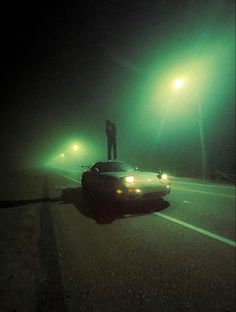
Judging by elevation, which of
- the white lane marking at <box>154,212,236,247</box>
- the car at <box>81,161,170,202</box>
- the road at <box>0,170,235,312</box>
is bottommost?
the road at <box>0,170,235,312</box>

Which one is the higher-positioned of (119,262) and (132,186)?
(132,186)

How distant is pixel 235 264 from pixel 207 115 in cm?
2962

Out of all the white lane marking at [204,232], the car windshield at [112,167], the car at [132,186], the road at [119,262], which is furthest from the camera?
the car windshield at [112,167]

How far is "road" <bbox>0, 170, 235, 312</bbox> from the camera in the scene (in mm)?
2426

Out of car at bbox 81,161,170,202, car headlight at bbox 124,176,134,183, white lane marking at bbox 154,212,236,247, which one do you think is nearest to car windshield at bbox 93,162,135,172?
car at bbox 81,161,170,202

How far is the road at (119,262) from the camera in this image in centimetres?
243

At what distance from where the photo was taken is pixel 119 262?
3.21 meters

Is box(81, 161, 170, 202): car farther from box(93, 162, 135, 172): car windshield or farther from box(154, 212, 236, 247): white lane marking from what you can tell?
box(154, 212, 236, 247): white lane marking

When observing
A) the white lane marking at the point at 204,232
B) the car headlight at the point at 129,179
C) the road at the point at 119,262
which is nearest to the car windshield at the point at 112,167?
the car headlight at the point at 129,179

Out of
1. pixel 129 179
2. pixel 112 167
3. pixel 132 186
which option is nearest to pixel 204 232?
pixel 132 186

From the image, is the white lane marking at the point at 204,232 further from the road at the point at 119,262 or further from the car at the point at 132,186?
the car at the point at 132,186

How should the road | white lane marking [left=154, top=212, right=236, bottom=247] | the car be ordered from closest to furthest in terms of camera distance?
the road → white lane marking [left=154, top=212, right=236, bottom=247] → the car

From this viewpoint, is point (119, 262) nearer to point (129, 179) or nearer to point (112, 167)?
point (129, 179)

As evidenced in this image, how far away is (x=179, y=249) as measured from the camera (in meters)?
3.62
